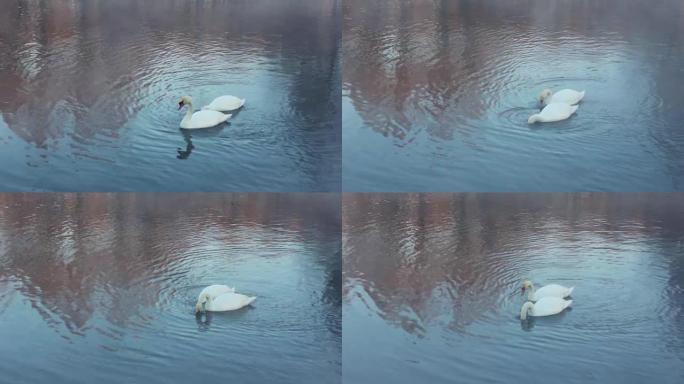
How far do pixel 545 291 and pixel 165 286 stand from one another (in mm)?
1586

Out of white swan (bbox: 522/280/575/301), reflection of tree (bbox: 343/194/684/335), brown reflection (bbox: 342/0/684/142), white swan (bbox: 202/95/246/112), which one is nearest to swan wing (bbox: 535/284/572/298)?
white swan (bbox: 522/280/575/301)

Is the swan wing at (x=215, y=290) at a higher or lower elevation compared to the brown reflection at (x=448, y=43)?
lower

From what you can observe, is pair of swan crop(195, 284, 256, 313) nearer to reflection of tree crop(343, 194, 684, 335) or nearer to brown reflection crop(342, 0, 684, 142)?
reflection of tree crop(343, 194, 684, 335)

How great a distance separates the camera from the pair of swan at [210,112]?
4953 mm

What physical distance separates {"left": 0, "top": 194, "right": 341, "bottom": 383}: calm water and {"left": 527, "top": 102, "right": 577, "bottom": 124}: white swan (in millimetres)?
924

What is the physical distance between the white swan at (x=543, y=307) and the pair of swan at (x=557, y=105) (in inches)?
31.1

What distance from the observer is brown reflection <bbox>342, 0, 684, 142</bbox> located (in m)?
5.04

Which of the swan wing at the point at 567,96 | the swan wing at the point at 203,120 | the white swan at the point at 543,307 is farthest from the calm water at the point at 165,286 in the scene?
the swan wing at the point at 567,96

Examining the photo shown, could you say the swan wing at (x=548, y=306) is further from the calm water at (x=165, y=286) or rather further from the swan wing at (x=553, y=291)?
the calm water at (x=165, y=286)

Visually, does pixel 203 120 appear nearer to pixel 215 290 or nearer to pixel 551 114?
pixel 215 290

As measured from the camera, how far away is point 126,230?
16.4ft

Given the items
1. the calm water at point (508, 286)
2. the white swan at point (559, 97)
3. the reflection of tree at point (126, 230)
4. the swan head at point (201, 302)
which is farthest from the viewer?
the white swan at point (559, 97)

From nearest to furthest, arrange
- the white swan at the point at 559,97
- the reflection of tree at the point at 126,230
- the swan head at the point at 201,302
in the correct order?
1. the swan head at the point at 201,302
2. the reflection of tree at the point at 126,230
3. the white swan at the point at 559,97

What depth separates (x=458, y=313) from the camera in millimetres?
4742
